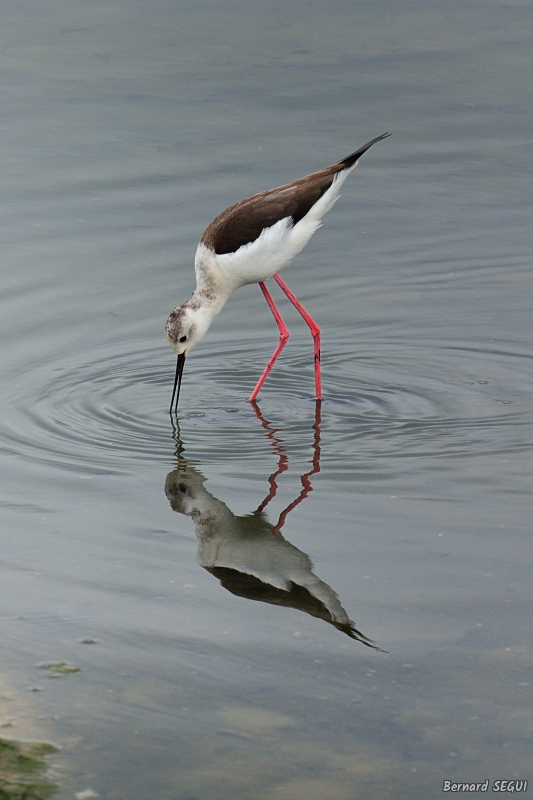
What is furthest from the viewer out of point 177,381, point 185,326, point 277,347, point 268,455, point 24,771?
point 277,347

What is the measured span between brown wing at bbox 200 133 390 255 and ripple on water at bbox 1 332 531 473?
1.03 metres

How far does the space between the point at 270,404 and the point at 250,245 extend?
3.50 feet

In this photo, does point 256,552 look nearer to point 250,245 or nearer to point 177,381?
point 177,381

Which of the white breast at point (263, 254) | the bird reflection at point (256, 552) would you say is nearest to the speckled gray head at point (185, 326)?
the white breast at point (263, 254)

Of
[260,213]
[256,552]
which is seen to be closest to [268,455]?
[256,552]

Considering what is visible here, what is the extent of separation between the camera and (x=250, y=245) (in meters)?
7.50

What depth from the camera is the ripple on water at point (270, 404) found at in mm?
6652

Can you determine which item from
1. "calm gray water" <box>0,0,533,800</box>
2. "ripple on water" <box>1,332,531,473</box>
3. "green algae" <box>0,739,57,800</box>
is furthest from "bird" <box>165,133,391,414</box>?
"green algae" <box>0,739,57,800</box>

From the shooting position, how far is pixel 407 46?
1720 centimetres

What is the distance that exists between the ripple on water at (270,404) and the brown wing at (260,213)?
103cm

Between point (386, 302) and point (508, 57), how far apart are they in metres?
8.74

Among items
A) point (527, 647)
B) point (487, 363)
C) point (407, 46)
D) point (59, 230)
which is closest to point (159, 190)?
point (59, 230)

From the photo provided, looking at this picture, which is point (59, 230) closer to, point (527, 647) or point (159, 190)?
point (159, 190)

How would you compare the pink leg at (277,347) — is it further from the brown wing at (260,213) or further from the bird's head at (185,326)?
the brown wing at (260,213)
